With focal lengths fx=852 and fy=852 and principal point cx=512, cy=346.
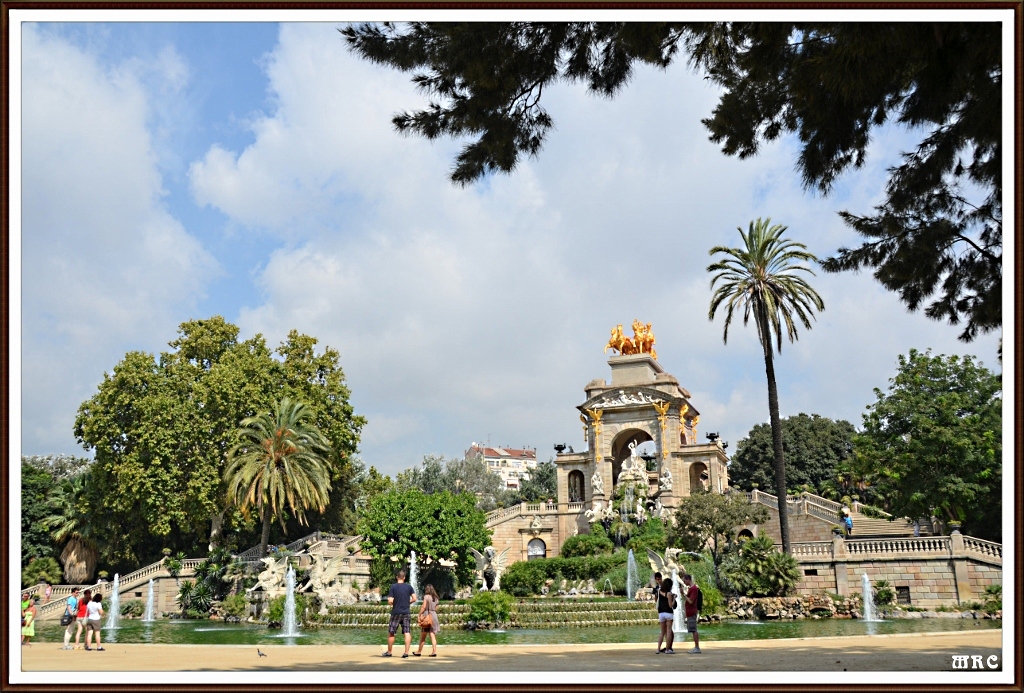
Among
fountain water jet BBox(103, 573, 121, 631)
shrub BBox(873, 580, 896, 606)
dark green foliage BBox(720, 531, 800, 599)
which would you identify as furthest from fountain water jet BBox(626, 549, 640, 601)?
fountain water jet BBox(103, 573, 121, 631)

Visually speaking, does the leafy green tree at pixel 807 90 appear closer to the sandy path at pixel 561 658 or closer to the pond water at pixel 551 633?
the sandy path at pixel 561 658

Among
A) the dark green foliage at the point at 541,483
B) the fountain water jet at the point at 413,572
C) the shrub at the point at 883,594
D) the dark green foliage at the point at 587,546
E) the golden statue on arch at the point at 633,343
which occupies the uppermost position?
the golden statue on arch at the point at 633,343

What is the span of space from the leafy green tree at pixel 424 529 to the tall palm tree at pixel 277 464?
3427 millimetres

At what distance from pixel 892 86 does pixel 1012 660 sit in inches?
249

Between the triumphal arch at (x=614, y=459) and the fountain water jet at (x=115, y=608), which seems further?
the triumphal arch at (x=614, y=459)

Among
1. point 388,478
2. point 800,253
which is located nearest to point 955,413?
point 800,253

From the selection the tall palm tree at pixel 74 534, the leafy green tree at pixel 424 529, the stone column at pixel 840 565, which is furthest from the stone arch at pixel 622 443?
the tall palm tree at pixel 74 534

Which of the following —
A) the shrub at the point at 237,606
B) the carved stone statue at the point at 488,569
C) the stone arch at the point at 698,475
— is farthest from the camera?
the stone arch at the point at 698,475

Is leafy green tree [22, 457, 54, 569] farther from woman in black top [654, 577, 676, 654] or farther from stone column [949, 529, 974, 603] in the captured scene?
stone column [949, 529, 974, 603]

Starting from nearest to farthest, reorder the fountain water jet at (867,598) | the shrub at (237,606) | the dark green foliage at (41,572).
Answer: the fountain water jet at (867,598)
the shrub at (237,606)
the dark green foliage at (41,572)

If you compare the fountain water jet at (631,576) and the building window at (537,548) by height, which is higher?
the building window at (537,548)

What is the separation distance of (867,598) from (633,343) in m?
28.6

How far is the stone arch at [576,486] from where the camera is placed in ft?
177

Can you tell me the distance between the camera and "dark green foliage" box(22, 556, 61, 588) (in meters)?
39.8
